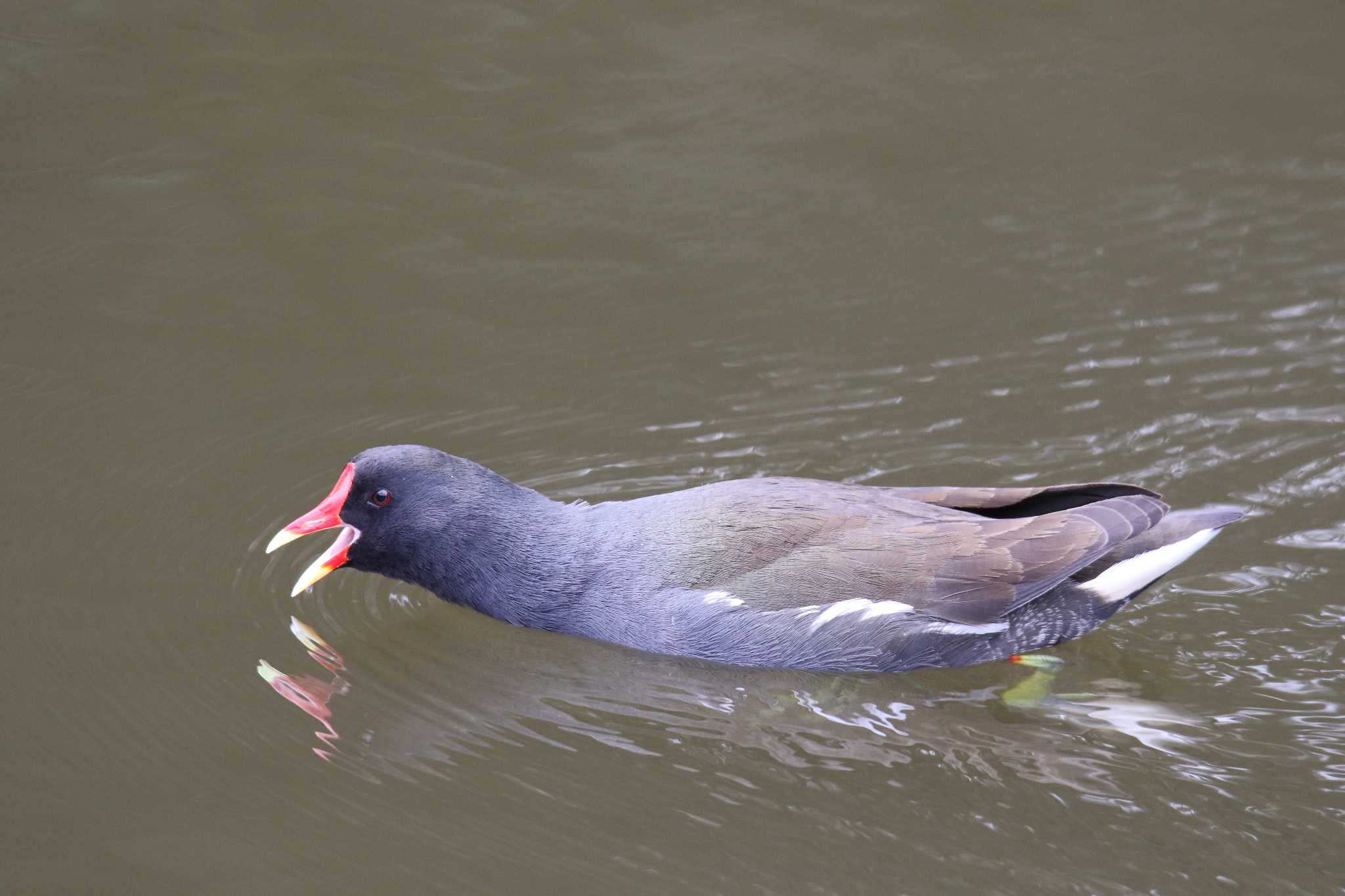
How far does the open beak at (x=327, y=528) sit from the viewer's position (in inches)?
210

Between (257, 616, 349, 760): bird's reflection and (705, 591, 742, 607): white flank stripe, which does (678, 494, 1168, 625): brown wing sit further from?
(257, 616, 349, 760): bird's reflection

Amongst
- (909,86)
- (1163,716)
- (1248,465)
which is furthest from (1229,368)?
(909,86)

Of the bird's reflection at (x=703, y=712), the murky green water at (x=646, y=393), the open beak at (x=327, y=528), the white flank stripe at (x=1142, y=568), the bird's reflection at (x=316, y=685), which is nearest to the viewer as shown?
the murky green water at (x=646, y=393)

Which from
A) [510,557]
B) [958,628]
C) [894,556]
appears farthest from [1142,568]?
[510,557]

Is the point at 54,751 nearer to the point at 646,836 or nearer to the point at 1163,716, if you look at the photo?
the point at 646,836

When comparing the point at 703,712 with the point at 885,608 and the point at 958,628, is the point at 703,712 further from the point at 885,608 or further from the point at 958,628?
the point at 958,628

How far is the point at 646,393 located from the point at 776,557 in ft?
5.73

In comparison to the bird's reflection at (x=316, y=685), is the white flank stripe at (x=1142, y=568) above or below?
above

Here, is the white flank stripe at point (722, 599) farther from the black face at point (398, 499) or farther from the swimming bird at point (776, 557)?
the black face at point (398, 499)

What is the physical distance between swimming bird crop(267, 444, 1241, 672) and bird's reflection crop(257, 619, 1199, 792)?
0.31ft

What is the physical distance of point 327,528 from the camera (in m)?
5.37

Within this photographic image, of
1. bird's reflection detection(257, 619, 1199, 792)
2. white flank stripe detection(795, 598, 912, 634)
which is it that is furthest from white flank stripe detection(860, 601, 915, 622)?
bird's reflection detection(257, 619, 1199, 792)

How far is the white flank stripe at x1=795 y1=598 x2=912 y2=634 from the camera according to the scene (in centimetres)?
503

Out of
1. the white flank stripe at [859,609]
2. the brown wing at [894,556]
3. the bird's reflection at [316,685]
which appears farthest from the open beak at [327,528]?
the white flank stripe at [859,609]
